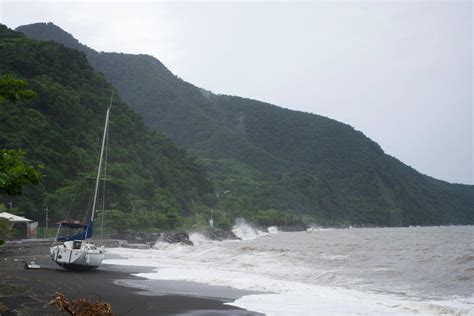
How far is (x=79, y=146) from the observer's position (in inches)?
3445

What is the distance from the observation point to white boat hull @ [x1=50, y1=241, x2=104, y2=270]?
25906 millimetres

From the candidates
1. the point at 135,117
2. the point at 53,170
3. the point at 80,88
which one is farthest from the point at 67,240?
the point at 135,117

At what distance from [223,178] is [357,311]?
167828mm

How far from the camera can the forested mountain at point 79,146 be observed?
6575 centimetres

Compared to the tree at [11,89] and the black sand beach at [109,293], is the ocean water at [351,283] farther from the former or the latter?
the tree at [11,89]

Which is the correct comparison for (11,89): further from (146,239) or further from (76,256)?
(146,239)

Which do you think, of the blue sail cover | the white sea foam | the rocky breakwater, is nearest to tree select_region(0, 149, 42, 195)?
the blue sail cover

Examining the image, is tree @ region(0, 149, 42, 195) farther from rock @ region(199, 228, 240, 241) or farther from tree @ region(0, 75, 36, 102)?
rock @ region(199, 228, 240, 241)

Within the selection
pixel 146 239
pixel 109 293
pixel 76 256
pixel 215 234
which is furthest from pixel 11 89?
pixel 215 234

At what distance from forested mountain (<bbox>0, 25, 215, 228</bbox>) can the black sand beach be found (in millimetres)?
34253

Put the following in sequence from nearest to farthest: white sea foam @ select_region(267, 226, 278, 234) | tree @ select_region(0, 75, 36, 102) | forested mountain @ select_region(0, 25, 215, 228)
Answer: tree @ select_region(0, 75, 36, 102) < forested mountain @ select_region(0, 25, 215, 228) < white sea foam @ select_region(267, 226, 278, 234)

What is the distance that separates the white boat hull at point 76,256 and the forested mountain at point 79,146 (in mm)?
30818

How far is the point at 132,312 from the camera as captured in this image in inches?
575

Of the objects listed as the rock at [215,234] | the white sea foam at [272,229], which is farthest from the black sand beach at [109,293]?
the white sea foam at [272,229]
